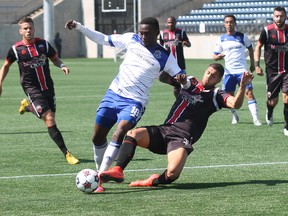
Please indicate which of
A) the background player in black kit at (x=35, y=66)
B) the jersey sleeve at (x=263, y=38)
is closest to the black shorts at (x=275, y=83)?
the jersey sleeve at (x=263, y=38)

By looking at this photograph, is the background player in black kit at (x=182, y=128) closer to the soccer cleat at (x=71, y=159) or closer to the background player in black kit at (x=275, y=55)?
the soccer cleat at (x=71, y=159)

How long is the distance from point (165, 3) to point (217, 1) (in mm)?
4175

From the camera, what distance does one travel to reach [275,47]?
15.5 m

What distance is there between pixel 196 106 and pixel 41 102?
3.21m

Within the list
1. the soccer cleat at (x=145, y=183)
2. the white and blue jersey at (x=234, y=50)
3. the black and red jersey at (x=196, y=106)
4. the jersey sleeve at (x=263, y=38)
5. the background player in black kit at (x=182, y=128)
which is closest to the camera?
the background player in black kit at (x=182, y=128)

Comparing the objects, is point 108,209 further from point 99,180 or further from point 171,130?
point 171,130

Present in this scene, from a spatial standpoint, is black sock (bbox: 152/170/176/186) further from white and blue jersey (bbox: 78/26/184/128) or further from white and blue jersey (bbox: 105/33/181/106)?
white and blue jersey (bbox: 105/33/181/106)

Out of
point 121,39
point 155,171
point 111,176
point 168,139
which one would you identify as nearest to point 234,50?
point 155,171

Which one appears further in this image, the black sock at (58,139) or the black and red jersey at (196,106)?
the black sock at (58,139)

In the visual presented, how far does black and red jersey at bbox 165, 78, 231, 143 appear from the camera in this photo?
966 centimetres

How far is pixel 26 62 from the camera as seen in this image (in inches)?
485

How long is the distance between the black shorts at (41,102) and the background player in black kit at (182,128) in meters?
2.89

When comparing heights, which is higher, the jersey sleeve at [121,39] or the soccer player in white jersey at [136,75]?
the jersey sleeve at [121,39]

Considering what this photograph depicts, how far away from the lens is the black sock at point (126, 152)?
358 inches
